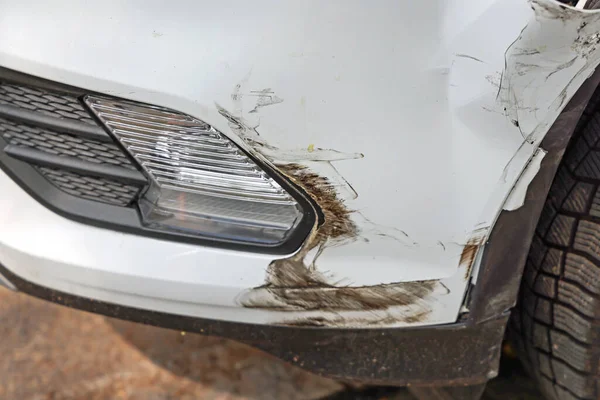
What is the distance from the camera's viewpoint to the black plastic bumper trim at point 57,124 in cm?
99

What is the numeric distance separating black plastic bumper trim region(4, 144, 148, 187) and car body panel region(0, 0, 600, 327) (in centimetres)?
20

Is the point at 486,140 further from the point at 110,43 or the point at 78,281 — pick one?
the point at 78,281

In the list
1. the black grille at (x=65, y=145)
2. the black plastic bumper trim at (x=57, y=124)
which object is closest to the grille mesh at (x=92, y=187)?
the black grille at (x=65, y=145)

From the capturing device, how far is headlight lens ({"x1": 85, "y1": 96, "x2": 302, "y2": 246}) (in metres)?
0.94

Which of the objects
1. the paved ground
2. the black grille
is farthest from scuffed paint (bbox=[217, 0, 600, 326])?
the paved ground

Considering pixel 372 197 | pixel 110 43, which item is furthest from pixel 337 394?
pixel 110 43

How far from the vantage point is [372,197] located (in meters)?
0.92

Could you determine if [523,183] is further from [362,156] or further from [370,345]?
[370,345]

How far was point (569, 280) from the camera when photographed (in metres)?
1.12

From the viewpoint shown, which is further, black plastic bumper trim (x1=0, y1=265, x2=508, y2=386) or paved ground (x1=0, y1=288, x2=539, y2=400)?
paved ground (x1=0, y1=288, x2=539, y2=400)

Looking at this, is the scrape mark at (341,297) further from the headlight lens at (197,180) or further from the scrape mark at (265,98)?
the scrape mark at (265,98)

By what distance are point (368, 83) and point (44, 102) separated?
591mm

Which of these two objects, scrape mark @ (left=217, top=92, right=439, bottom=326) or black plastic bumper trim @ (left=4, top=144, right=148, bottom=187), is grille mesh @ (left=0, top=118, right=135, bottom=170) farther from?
scrape mark @ (left=217, top=92, right=439, bottom=326)

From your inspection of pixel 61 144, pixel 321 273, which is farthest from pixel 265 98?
pixel 61 144
